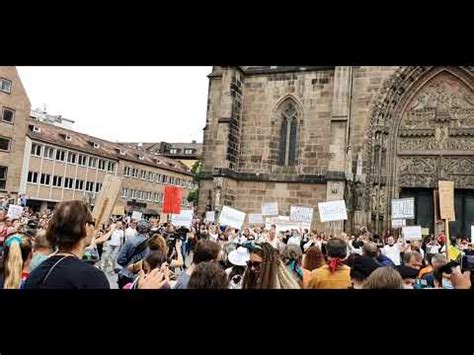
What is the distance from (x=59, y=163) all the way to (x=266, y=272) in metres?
53.8

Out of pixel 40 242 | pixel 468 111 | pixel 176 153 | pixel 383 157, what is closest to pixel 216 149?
pixel 383 157

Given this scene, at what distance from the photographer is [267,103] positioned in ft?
76.4

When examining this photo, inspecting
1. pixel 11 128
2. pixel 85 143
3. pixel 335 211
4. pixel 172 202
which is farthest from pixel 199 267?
pixel 85 143

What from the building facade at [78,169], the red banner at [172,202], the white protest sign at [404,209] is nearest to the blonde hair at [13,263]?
the white protest sign at [404,209]

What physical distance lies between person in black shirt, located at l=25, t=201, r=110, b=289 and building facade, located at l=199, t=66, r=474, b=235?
17.7 metres

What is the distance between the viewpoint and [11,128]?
43125 mm

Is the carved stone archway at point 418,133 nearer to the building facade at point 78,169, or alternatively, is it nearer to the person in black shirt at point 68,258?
the person in black shirt at point 68,258

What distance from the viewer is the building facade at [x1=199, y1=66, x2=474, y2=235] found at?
67.5 ft

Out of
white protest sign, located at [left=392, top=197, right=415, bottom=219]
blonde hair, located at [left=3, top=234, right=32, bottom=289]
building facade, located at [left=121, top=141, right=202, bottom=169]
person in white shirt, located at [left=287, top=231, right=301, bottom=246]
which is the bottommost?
blonde hair, located at [left=3, top=234, right=32, bottom=289]

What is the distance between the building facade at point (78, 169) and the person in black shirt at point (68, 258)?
4543 centimetres

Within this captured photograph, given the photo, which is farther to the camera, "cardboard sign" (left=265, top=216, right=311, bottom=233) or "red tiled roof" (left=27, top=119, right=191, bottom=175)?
"red tiled roof" (left=27, top=119, right=191, bottom=175)

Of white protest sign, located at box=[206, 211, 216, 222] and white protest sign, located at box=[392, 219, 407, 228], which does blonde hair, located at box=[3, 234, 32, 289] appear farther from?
white protest sign, located at box=[206, 211, 216, 222]

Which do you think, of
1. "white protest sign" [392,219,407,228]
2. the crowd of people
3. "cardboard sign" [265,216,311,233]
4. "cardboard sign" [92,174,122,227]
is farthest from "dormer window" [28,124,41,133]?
the crowd of people
